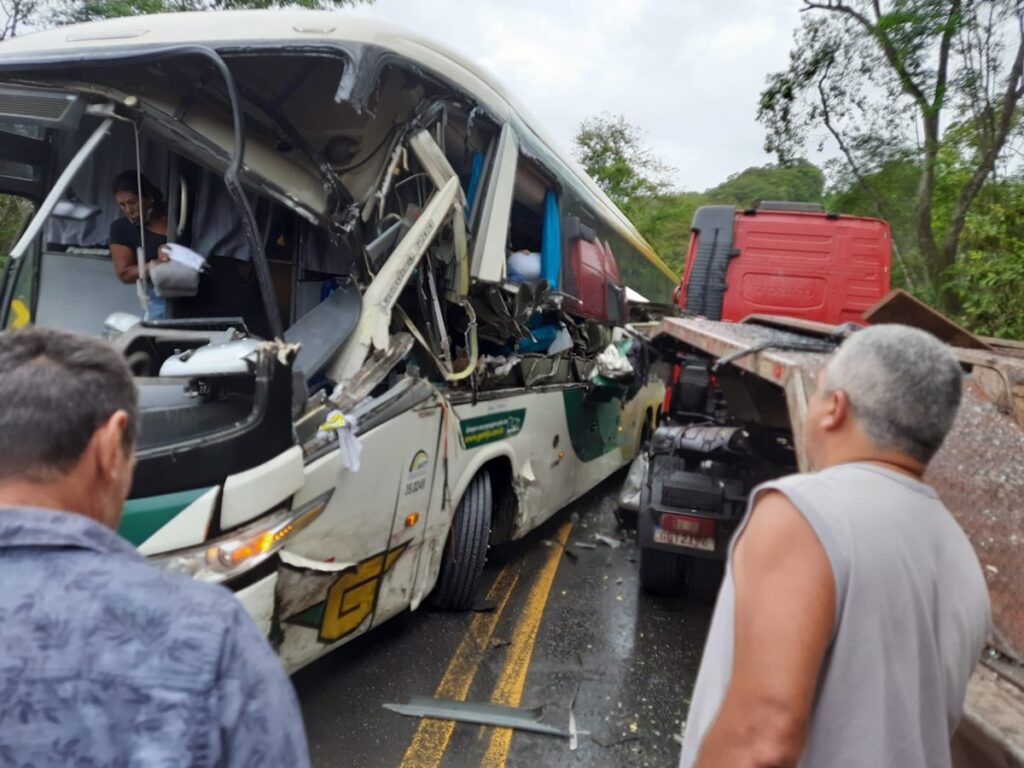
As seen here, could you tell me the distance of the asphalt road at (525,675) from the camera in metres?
2.81

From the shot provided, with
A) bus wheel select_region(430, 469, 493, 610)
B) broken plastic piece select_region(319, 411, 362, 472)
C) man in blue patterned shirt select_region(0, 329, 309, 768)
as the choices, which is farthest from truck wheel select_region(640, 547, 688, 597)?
man in blue patterned shirt select_region(0, 329, 309, 768)

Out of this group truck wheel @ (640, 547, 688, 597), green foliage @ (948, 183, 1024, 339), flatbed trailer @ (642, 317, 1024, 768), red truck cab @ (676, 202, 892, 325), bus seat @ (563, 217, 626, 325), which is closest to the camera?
flatbed trailer @ (642, 317, 1024, 768)

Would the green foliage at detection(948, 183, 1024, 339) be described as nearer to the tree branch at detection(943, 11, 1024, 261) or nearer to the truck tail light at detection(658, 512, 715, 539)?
the tree branch at detection(943, 11, 1024, 261)

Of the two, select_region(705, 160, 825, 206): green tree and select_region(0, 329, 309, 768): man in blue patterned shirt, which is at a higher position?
select_region(705, 160, 825, 206): green tree

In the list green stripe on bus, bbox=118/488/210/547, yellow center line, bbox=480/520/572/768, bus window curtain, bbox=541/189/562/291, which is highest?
bus window curtain, bbox=541/189/562/291

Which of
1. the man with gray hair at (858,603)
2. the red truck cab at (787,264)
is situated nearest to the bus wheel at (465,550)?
the man with gray hair at (858,603)

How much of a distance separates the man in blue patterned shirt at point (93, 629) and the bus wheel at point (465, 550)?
2.87 meters

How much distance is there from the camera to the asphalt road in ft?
9.22

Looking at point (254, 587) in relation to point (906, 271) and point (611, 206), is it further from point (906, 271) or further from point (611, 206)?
point (906, 271)

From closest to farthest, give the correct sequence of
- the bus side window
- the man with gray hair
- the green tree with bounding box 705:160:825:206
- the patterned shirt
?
the patterned shirt, the man with gray hair, the bus side window, the green tree with bounding box 705:160:825:206

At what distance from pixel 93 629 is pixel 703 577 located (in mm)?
4043

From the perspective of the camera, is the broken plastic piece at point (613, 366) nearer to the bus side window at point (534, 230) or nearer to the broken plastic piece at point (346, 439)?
the bus side window at point (534, 230)

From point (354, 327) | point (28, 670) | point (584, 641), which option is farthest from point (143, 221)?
point (584, 641)

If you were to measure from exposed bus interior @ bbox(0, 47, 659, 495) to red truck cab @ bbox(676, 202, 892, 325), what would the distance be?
7.03 feet
